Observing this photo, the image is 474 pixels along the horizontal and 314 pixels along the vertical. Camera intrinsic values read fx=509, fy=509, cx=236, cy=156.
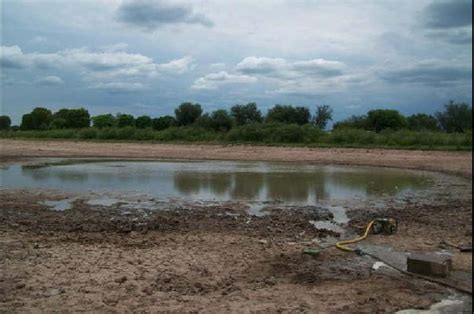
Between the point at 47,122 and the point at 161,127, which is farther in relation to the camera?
the point at 47,122

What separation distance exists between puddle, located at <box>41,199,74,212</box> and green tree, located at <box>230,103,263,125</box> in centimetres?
4598

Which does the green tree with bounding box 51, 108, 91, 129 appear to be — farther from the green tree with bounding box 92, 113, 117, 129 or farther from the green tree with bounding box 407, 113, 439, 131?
the green tree with bounding box 407, 113, 439, 131

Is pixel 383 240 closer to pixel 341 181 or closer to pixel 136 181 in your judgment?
pixel 341 181

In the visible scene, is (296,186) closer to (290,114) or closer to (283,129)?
(283,129)

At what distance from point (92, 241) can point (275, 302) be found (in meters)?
4.08

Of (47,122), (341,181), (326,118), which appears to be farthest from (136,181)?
(47,122)

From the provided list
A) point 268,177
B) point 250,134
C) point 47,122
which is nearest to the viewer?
point 268,177

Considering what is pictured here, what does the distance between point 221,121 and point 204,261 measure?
157 ft

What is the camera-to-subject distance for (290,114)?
2215 inches

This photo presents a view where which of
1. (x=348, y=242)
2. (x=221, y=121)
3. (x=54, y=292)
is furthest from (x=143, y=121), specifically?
(x=54, y=292)

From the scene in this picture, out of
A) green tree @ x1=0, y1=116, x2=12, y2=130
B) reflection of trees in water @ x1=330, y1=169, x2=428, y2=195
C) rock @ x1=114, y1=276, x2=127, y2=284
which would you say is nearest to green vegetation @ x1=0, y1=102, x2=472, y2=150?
reflection of trees in water @ x1=330, y1=169, x2=428, y2=195

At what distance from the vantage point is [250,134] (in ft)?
143

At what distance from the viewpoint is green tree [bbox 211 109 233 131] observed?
5453cm

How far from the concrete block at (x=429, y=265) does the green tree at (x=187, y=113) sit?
201 feet
